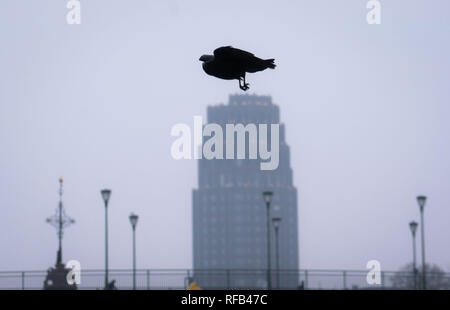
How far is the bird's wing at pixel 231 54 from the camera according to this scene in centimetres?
1194

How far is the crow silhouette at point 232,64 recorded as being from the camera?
12.1m

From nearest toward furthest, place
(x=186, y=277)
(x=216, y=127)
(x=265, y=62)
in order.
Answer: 1. (x=265, y=62)
2. (x=216, y=127)
3. (x=186, y=277)

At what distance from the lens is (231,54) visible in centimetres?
1205

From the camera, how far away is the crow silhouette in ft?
39.6

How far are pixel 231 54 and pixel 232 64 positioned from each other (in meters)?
0.46

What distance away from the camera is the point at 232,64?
Result: 41.0 ft

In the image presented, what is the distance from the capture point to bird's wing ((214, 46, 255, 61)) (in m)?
11.9

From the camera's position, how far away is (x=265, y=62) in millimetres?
12469
